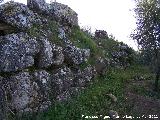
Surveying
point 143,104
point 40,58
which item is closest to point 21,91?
point 40,58

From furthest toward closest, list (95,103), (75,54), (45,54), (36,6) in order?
(36,6)
(75,54)
(95,103)
(45,54)

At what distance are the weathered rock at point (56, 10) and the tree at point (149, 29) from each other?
774 cm

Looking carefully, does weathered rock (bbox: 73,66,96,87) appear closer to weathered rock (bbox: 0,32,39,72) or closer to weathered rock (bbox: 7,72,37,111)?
weathered rock (bbox: 0,32,39,72)

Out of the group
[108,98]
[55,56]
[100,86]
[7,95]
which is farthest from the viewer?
[100,86]

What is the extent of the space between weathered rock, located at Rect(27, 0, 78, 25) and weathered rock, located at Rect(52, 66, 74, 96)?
14.3 feet

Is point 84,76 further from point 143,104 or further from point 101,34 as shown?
point 101,34

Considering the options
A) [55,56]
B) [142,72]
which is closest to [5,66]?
[55,56]

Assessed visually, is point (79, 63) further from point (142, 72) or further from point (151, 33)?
point (142, 72)

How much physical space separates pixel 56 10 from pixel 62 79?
588 centimetres

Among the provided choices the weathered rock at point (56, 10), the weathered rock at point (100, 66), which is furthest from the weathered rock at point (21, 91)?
the weathered rock at point (100, 66)

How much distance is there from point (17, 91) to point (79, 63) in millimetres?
6827

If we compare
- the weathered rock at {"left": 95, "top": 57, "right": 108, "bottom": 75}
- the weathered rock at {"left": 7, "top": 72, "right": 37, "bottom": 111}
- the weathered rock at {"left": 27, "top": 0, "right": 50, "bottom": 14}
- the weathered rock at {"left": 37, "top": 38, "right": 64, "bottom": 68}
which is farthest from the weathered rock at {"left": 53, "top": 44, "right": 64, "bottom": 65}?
the weathered rock at {"left": 95, "top": 57, "right": 108, "bottom": 75}

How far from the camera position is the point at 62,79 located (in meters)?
23.4

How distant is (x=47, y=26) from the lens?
24.7m
